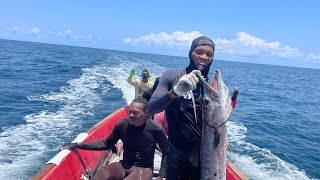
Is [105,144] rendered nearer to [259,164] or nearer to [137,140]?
[137,140]

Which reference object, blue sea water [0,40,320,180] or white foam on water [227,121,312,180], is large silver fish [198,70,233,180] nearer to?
blue sea water [0,40,320,180]

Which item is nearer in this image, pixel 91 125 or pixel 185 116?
pixel 185 116

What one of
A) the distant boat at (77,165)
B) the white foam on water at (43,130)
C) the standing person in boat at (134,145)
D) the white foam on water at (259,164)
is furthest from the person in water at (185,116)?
the white foam on water at (259,164)

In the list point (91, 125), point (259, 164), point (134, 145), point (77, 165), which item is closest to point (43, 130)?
point (91, 125)

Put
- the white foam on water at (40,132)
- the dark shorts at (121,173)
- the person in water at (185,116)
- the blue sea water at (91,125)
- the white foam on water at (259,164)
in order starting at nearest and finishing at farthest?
the person in water at (185,116), the dark shorts at (121,173), the white foam on water at (40,132), the blue sea water at (91,125), the white foam on water at (259,164)

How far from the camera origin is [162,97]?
A: 9.96 ft

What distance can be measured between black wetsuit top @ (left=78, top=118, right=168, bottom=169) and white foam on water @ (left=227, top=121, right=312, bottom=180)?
5782 millimetres

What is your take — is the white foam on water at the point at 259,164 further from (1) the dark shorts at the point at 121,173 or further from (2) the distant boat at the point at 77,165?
(1) the dark shorts at the point at 121,173

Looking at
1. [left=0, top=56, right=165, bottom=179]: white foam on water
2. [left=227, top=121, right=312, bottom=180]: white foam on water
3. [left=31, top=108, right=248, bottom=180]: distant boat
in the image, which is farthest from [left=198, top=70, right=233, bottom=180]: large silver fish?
[left=227, top=121, right=312, bottom=180]: white foam on water

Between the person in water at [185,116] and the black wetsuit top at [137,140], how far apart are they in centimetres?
126

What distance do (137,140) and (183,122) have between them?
5.44 feet

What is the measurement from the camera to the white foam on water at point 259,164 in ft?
32.8

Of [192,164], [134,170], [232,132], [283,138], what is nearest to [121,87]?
[232,132]

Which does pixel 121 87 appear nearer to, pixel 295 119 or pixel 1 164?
pixel 295 119
